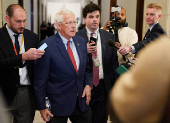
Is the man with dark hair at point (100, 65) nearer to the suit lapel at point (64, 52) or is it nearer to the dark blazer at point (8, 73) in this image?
the suit lapel at point (64, 52)

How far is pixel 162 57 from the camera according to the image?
502 mm

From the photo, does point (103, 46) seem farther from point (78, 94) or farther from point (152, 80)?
point (152, 80)

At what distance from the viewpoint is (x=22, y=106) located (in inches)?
88.7

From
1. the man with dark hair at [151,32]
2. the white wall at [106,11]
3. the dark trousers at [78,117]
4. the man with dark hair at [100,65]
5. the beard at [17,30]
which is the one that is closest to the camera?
the dark trousers at [78,117]

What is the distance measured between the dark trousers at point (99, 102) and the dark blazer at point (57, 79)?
1.96 ft

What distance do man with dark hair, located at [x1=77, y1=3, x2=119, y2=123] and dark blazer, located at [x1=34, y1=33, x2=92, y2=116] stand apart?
1.82 feet

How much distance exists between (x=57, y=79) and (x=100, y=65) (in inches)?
30.6

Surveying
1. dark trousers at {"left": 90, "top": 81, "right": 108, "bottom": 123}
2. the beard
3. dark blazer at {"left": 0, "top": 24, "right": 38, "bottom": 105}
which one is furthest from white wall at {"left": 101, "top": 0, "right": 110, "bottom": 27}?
dark blazer at {"left": 0, "top": 24, "right": 38, "bottom": 105}

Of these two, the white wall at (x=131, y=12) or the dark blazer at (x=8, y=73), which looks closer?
the dark blazer at (x=8, y=73)

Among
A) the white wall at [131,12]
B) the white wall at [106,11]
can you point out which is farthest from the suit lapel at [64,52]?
the white wall at [106,11]

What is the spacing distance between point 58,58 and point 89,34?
2.82 ft

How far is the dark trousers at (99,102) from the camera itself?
2639 millimetres

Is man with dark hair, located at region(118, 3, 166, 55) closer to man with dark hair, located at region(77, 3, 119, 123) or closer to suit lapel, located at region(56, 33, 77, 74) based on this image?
man with dark hair, located at region(77, 3, 119, 123)

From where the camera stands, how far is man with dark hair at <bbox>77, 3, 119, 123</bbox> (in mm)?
2615
